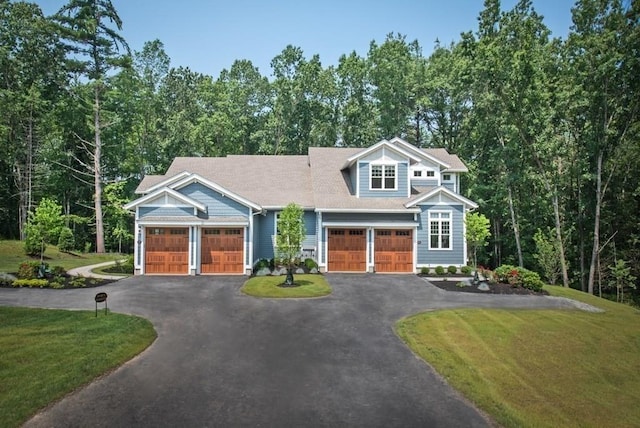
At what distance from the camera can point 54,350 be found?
9891 mm

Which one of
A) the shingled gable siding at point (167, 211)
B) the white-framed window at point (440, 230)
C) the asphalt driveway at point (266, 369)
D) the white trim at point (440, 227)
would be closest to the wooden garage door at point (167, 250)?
the shingled gable siding at point (167, 211)

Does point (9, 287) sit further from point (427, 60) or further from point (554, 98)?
point (427, 60)

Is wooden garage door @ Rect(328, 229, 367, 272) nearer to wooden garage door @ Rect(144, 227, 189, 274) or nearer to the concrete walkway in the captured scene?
wooden garage door @ Rect(144, 227, 189, 274)

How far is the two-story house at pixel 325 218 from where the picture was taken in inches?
864

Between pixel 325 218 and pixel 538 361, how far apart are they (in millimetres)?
14950

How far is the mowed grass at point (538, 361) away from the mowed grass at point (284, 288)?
5094 millimetres

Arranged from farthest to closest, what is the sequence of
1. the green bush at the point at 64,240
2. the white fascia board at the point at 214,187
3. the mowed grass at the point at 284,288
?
1. the green bush at the point at 64,240
2. the white fascia board at the point at 214,187
3. the mowed grass at the point at 284,288

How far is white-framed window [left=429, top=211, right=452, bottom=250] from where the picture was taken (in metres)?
24.0

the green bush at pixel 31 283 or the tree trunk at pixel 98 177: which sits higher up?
the tree trunk at pixel 98 177

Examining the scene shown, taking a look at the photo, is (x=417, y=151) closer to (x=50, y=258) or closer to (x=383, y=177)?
(x=383, y=177)

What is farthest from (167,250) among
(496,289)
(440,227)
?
(496,289)

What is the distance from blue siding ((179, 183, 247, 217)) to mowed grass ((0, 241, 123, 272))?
31.2 ft

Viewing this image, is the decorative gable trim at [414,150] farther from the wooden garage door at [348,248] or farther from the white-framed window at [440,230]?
the wooden garage door at [348,248]

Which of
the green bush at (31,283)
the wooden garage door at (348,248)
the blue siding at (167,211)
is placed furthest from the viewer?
the wooden garage door at (348,248)
